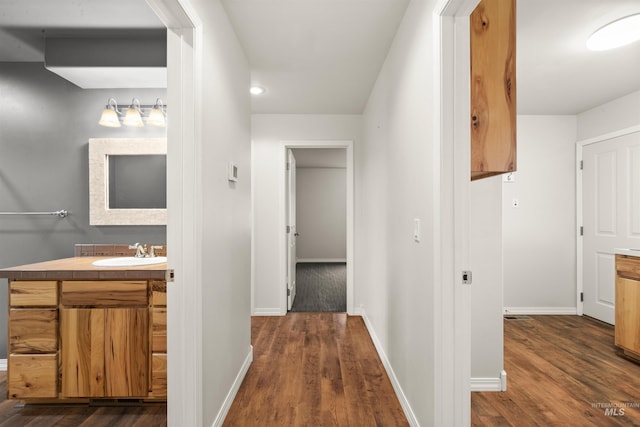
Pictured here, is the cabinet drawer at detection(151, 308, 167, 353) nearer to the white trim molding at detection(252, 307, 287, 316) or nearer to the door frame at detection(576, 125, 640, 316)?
the white trim molding at detection(252, 307, 287, 316)

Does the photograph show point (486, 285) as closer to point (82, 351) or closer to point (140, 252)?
point (140, 252)

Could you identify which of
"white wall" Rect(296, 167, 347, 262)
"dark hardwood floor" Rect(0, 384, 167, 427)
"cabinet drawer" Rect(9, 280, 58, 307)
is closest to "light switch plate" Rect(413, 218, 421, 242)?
"dark hardwood floor" Rect(0, 384, 167, 427)

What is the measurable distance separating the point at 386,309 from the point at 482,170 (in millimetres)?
1379

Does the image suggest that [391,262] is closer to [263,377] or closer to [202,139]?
[263,377]

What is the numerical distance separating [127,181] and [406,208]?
2.12m

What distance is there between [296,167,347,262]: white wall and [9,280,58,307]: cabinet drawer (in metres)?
6.36

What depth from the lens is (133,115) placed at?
7.98 ft

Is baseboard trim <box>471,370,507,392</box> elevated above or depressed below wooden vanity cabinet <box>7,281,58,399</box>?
below

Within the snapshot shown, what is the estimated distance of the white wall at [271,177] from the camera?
385 centimetres

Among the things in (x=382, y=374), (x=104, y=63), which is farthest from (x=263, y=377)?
(x=104, y=63)

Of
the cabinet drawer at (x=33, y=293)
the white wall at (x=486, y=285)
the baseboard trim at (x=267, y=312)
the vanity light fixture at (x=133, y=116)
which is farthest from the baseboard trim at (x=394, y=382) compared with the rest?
the vanity light fixture at (x=133, y=116)

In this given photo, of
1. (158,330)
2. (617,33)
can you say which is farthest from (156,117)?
(617,33)

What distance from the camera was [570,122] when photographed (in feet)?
12.8

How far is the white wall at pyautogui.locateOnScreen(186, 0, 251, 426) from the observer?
1.59 m
